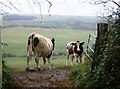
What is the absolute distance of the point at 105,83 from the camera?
7.73 meters

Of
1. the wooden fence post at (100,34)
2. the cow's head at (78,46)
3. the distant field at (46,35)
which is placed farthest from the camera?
the cow's head at (78,46)

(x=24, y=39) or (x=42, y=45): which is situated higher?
(x=24, y=39)

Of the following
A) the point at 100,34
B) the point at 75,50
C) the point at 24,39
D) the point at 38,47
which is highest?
the point at 100,34

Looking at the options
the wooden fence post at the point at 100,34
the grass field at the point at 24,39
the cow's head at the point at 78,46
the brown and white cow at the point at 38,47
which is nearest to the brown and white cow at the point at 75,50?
the cow's head at the point at 78,46

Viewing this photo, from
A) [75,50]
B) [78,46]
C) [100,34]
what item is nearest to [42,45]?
[78,46]

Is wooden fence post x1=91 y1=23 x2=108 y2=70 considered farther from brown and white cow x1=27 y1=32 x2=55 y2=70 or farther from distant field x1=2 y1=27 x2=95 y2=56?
distant field x1=2 y1=27 x2=95 y2=56

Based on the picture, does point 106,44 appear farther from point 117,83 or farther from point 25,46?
point 25,46

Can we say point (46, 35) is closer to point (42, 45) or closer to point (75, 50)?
point (75, 50)

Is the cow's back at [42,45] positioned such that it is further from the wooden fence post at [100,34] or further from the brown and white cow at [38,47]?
the wooden fence post at [100,34]

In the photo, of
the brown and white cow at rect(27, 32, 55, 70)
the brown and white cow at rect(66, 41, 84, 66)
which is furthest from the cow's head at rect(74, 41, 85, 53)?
A: the brown and white cow at rect(27, 32, 55, 70)

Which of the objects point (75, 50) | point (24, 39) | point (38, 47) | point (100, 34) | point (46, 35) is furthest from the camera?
point (46, 35)

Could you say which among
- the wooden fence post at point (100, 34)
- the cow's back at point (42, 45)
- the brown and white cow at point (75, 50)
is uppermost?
the wooden fence post at point (100, 34)

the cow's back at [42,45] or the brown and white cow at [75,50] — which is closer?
the cow's back at [42,45]

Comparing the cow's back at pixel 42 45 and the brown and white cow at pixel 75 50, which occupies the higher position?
the cow's back at pixel 42 45
